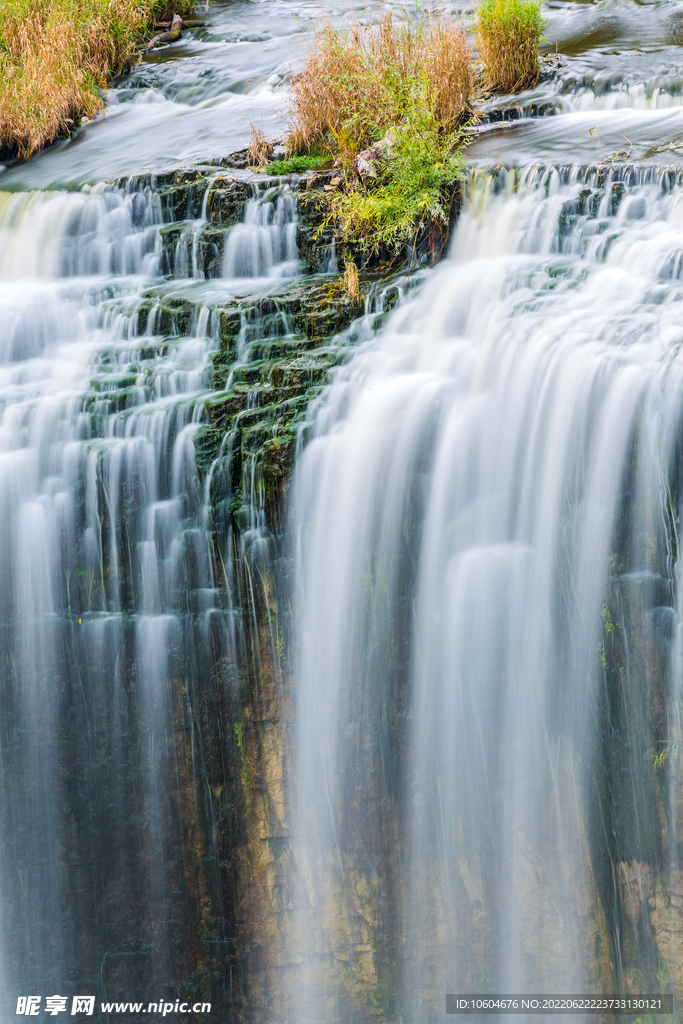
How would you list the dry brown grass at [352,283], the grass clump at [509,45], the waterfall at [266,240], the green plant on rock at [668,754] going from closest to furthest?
the green plant on rock at [668,754], the dry brown grass at [352,283], the waterfall at [266,240], the grass clump at [509,45]

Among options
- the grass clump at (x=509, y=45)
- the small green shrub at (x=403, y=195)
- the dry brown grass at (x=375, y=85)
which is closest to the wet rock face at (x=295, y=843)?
the small green shrub at (x=403, y=195)

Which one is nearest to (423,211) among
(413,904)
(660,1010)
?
(413,904)

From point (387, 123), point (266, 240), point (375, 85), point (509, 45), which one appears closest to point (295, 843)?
point (266, 240)

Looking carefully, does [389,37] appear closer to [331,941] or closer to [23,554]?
[23,554]

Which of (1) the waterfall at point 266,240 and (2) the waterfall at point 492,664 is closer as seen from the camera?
(2) the waterfall at point 492,664

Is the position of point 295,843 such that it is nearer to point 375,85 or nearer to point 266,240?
point 266,240

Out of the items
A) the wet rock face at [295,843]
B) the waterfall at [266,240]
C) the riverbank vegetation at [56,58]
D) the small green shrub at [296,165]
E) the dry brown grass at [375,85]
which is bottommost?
the wet rock face at [295,843]

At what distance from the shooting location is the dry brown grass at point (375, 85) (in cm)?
643

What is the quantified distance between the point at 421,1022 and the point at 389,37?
6.74 meters

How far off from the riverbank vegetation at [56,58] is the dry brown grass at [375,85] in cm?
313

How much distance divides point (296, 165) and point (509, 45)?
2.46 metres

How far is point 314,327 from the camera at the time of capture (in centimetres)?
531

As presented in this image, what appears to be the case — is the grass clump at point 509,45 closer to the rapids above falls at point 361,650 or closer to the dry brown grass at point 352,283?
the rapids above falls at point 361,650

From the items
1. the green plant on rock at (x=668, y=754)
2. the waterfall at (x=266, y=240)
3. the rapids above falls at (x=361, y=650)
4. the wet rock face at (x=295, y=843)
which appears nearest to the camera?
the green plant on rock at (x=668, y=754)
